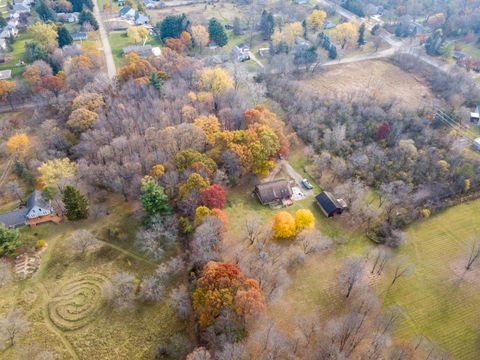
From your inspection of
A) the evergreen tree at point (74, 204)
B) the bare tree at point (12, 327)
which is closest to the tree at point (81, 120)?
the evergreen tree at point (74, 204)

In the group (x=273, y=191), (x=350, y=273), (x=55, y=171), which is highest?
(x=55, y=171)

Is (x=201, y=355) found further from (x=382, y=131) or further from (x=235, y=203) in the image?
(x=382, y=131)

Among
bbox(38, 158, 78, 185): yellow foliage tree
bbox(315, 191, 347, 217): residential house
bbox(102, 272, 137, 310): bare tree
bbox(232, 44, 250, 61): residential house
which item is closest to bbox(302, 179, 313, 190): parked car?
bbox(315, 191, 347, 217): residential house

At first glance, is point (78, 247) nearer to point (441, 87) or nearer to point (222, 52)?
point (222, 52)

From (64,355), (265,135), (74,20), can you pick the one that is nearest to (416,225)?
(265,135)

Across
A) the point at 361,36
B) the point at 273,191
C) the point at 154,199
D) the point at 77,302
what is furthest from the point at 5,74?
the point at 361,36

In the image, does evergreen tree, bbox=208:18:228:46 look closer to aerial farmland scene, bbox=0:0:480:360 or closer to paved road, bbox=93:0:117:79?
aerial farmland scene, bbox=0:0:480:360

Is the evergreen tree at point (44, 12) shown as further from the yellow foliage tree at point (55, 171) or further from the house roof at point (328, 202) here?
the house roof at point (328, 202)
